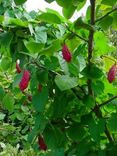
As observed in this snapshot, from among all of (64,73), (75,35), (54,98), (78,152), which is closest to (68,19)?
(75,35)

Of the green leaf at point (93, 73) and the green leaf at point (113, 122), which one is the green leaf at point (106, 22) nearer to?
the green leaf at point (93, 73)

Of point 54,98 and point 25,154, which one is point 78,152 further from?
point 25,154

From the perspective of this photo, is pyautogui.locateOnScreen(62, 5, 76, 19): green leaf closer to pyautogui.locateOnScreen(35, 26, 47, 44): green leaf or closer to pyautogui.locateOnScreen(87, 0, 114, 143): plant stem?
pyautogui.locateOnScreen(87, 0, 114, 143): plant stem

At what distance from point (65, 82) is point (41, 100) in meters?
0.13

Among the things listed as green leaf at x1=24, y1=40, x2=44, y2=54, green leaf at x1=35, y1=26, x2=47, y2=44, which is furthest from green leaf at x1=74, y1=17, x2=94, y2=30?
green leaf at x1=35, y1=26, x2=47, y2=44

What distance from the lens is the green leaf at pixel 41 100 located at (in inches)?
51.3

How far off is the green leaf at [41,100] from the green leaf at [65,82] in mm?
91

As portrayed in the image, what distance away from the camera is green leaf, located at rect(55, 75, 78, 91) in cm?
120

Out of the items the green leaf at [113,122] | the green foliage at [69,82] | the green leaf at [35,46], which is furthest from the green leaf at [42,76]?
the green leaf at [113,122]

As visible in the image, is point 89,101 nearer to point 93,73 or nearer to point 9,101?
point 93,73

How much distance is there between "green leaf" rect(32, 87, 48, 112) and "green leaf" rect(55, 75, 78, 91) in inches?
3.6

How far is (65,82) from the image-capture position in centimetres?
121

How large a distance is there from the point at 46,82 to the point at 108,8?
0.99 ft

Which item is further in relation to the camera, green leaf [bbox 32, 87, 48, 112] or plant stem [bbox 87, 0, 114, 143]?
green leaf [bbox 32, 87, 48, 112]
